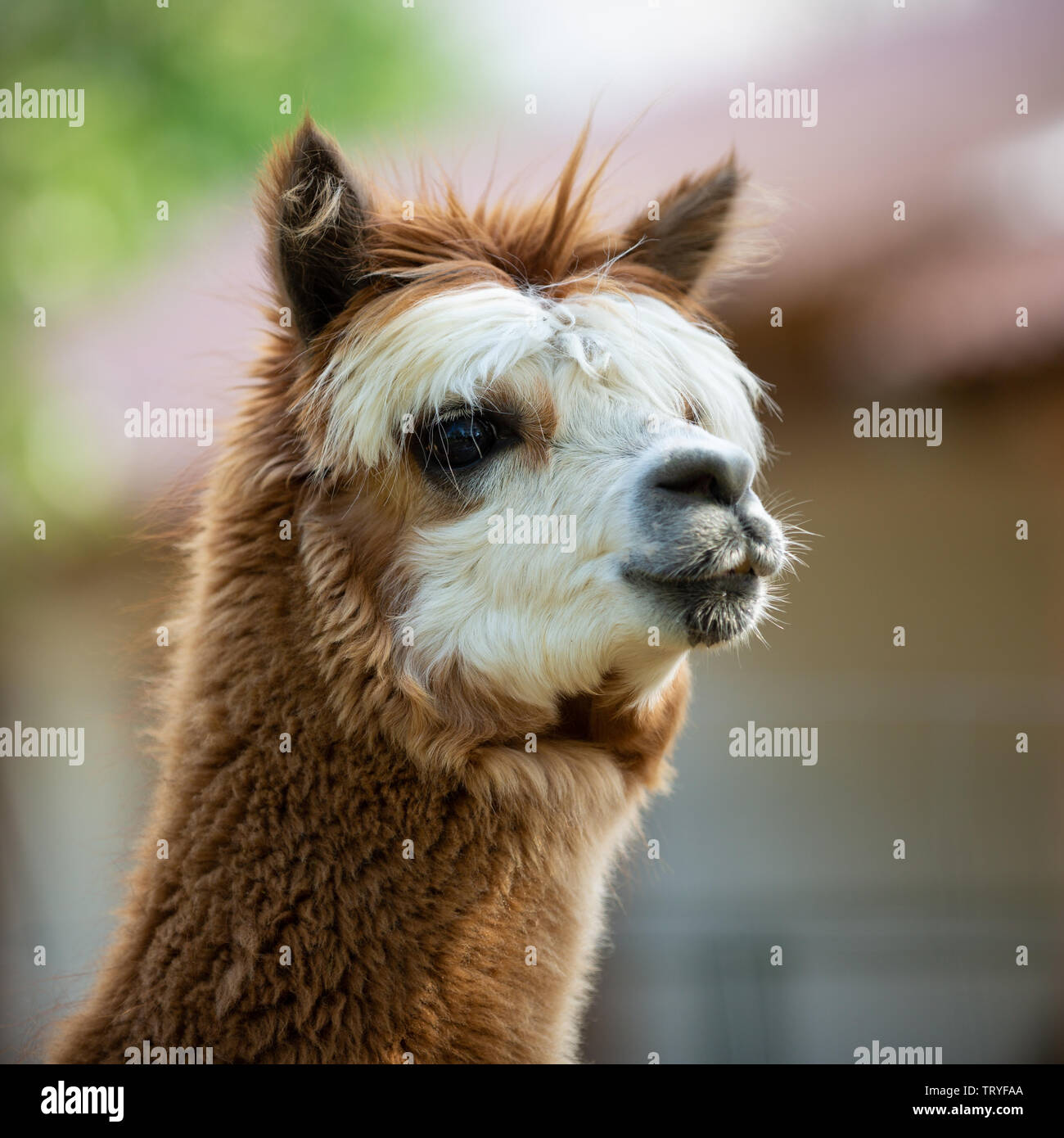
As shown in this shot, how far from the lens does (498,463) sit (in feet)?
5.24

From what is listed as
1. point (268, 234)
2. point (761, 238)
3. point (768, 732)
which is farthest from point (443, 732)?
point (768, 732)

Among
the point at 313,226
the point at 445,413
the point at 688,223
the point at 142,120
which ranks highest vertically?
the point at 142,120

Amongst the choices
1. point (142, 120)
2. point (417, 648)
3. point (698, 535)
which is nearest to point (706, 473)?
point (698, 535)

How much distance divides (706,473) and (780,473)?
8.90 feet

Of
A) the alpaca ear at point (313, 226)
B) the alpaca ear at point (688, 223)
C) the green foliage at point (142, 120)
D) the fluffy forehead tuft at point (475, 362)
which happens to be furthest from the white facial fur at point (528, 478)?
the green foliage at point (142, 120)

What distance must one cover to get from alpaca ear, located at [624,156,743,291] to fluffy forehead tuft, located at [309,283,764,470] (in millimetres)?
368

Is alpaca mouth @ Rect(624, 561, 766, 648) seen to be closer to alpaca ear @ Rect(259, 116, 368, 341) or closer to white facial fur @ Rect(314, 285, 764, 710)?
white facial fur @ Rect(314, 285, 764, 710)

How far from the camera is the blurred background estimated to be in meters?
2.65

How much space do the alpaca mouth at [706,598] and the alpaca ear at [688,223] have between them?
819mm

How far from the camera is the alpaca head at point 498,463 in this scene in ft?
4.90

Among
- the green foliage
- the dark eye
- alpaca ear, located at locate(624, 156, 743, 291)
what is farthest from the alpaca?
the green foliage

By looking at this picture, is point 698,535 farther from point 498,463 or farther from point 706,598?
point 498,463

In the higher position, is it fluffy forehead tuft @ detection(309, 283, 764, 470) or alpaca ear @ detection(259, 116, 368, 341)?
alpaca ear @ detection(259, 116, 368, 341)
